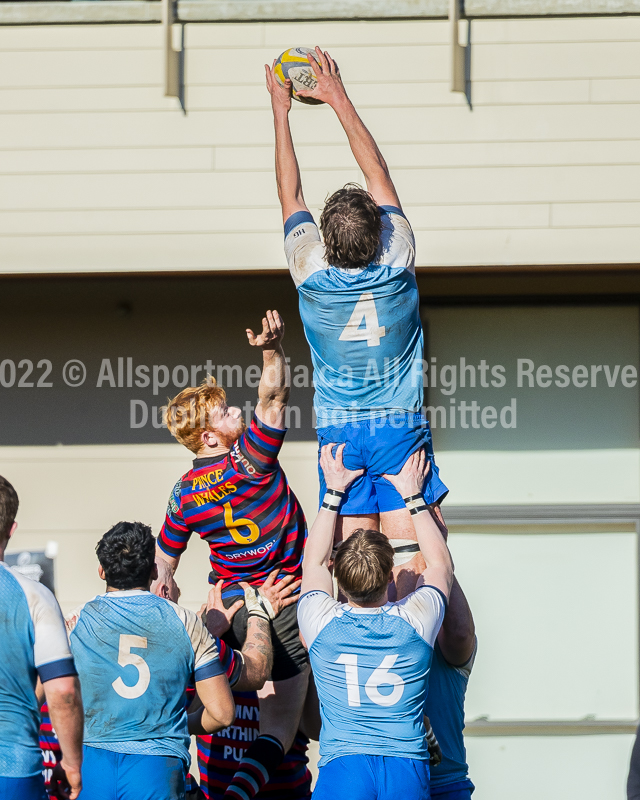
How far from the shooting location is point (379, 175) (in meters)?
3.70

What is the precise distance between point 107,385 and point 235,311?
102 cm

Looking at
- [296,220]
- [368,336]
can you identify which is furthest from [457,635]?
[296,220]

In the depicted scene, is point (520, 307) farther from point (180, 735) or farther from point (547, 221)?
point (180, 735)

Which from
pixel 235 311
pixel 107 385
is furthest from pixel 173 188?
pixel 107 385

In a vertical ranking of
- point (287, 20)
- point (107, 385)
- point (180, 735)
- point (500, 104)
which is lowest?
point (180, 735)

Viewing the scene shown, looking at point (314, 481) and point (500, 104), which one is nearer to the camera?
point (500, 104)

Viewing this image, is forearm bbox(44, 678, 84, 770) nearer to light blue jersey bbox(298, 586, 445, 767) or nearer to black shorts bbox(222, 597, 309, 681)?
light blue jersey bbox(298, 586, 445, 767)

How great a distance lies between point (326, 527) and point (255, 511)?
678 mm

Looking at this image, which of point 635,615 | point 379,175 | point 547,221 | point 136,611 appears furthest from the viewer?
point 635,615

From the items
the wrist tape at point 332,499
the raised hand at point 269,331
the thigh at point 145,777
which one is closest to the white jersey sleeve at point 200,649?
the thigh at point 145,777

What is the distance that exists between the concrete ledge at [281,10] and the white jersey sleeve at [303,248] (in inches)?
80.7

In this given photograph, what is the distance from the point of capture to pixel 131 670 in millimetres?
3162

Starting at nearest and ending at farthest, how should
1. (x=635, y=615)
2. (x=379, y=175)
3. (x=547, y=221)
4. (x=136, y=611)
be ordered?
(x=136, y=611)
(x=379, y=175)
(x=547, y=221)
(x=635, y=615)

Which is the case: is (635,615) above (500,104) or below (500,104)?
below
